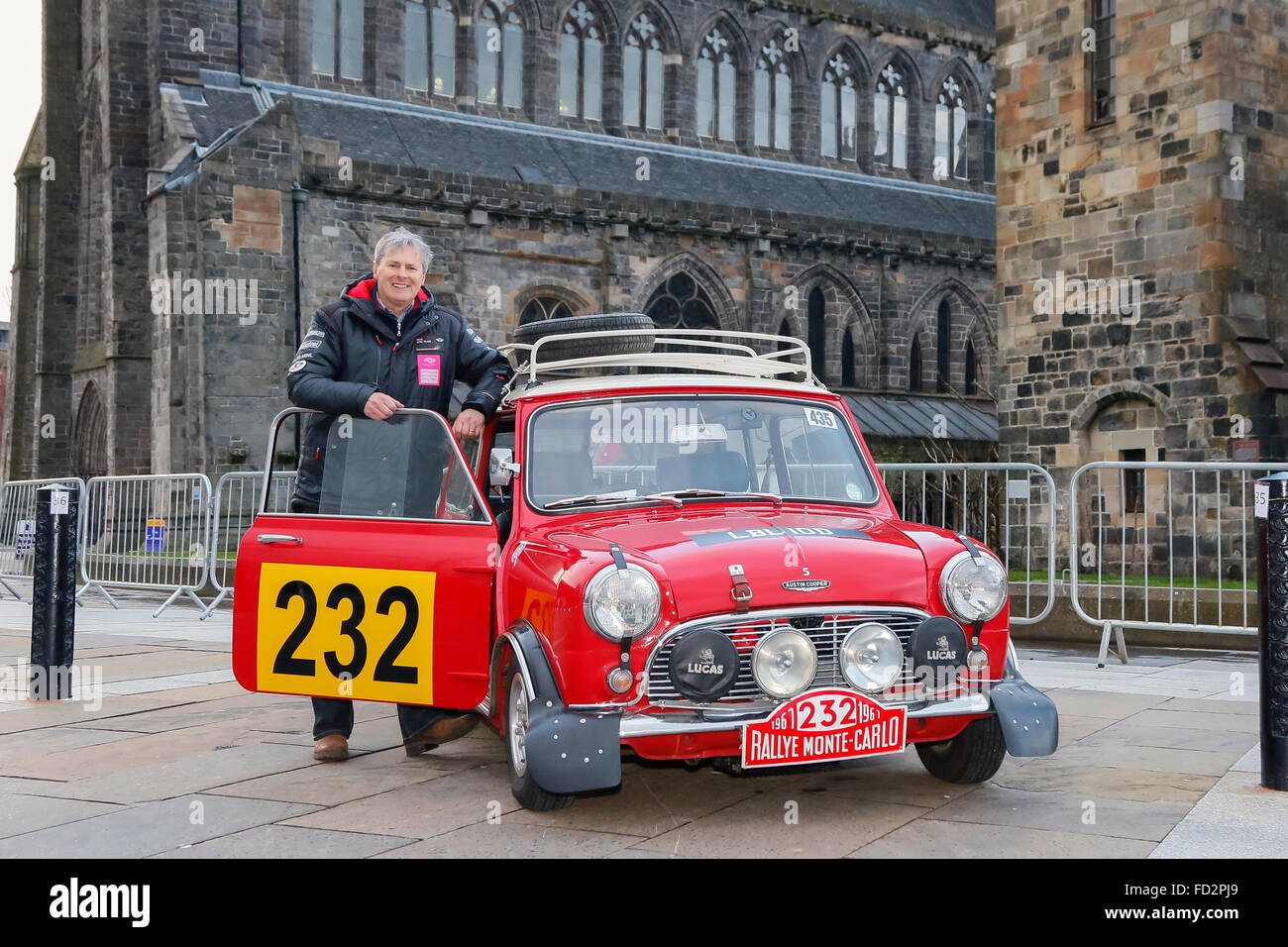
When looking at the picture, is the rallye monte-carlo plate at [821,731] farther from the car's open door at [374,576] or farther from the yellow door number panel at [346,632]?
the yellow door number panel at [346,632]

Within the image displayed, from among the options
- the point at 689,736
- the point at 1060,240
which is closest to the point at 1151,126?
the point at 1060,240

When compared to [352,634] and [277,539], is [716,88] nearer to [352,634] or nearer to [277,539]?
[277,539]

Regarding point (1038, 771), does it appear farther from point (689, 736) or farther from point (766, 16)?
point (766, 16)

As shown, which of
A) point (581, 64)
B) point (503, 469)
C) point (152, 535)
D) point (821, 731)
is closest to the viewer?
point (821, 731)

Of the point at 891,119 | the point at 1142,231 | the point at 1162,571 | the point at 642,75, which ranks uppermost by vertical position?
the point at 891,119

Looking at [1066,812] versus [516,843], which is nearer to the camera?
[516,843]

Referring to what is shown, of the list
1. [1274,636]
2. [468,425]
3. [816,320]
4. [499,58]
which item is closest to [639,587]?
[468,425]

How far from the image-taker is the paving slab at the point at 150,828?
4.64 metres

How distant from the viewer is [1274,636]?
210 inches

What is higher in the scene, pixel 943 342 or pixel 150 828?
pixel 943 342

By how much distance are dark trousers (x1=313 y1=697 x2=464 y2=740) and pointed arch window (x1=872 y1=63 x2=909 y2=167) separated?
34791 mm

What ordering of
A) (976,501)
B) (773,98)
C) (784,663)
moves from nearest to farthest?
(784,663)
(976,501)
(773,98)

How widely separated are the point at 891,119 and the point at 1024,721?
119 feet
